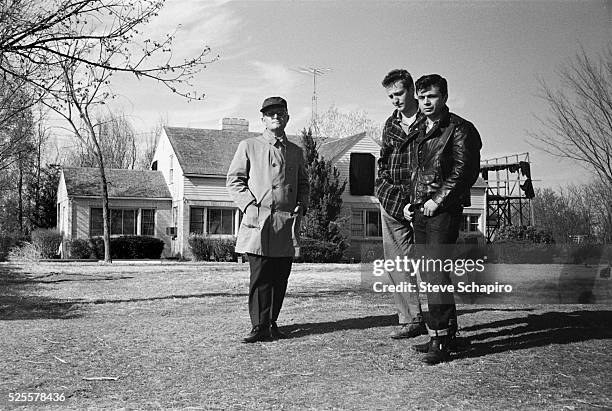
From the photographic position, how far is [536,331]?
409 centimetres

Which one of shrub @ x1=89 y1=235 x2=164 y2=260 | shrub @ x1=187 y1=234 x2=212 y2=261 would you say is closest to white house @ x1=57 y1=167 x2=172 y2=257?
shrub @ x1=89 y1=235 x2=164 y2=260

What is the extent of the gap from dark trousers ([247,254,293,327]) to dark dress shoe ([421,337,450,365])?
3.29ft

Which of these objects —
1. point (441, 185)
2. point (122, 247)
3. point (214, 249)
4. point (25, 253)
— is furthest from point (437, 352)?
point (25, 253)

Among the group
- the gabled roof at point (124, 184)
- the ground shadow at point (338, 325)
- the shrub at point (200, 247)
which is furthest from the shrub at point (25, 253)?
the ground shadow at point (338, 325)

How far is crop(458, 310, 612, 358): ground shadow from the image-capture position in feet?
12.3

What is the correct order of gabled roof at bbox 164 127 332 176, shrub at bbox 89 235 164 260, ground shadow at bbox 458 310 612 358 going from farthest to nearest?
shrub at bbox 89 235 164 260, gabled roof at bbox 164 127 332 176, ground shadow at bbox 458 310 612 358

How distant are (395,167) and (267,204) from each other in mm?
763

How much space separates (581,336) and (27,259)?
18.5 metres

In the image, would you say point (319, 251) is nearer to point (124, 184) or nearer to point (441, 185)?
point (124, 184)

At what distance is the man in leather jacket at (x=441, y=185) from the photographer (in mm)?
3484

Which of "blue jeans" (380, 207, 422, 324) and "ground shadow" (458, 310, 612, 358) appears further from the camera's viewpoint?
"blue jeans" (380, 207, 422, 324)

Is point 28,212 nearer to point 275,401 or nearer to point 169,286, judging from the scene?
point 169,286

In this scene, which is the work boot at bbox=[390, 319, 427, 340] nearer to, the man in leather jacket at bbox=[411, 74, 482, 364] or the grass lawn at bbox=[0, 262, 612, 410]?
the grass lawn at bbox=[0, 262, 612, 410]

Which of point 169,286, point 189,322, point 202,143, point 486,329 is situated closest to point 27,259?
point 202,143
